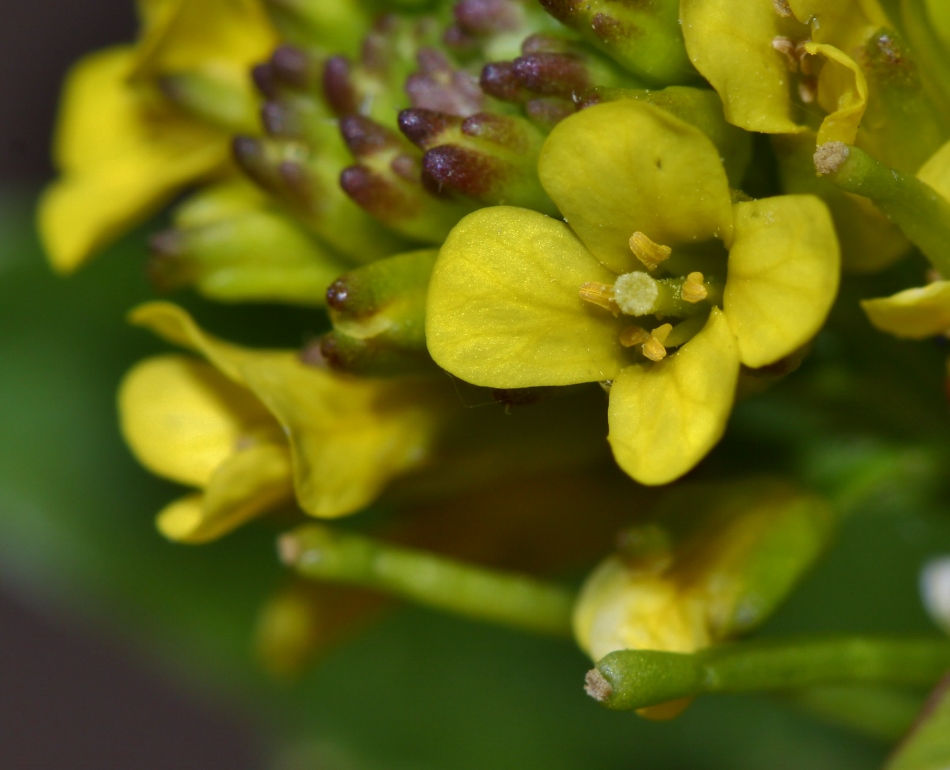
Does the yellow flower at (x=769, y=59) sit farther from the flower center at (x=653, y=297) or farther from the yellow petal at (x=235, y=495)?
the yellow petal at (x=235, y=495)

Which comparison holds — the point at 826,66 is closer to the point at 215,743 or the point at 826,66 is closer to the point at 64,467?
the point at 64,467

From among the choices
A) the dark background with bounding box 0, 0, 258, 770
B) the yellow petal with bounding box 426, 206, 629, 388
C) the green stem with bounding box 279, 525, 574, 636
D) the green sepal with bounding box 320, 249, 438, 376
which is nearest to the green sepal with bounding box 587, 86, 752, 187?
the yellow petal with bounding box 426, 206, 629, 388

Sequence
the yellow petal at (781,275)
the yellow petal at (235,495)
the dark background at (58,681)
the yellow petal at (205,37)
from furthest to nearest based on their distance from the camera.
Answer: the dark background at (58,681) → the yellow petal at (205,37) → the yellow petal at (235,495) → the yellow petal at (781,275)

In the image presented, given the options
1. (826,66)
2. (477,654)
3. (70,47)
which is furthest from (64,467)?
(70,47)

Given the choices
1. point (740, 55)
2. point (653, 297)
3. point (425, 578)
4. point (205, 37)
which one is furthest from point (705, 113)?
point (205, 37)

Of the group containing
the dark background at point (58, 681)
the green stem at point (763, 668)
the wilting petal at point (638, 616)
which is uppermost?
the green stem at point (763, 668)

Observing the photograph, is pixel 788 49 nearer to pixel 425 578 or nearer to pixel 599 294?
pixel 599 294

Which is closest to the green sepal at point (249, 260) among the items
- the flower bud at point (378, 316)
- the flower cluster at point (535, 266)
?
the flower cluster at point (535, 266)
